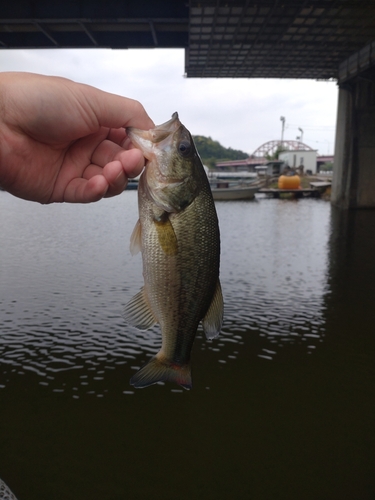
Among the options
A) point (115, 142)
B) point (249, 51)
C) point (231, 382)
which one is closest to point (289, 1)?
point (249, 51)

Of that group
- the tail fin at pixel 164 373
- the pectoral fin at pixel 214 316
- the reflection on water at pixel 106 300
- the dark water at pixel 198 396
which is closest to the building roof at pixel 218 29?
the reflection on water at pixel 106 300

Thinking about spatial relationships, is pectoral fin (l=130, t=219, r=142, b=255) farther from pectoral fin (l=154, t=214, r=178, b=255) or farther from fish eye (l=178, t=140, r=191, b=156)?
fish eye (l=178, t=140, r=191, b=156)

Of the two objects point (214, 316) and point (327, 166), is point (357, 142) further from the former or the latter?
point (327, 166)

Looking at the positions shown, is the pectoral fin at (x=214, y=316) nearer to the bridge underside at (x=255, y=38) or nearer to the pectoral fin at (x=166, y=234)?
the pectoral fin at (x=166, y=234)

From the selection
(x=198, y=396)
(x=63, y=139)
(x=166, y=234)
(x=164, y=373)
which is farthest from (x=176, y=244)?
(x=198, y=396)

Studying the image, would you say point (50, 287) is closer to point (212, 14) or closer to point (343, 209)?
point (212, 14)
